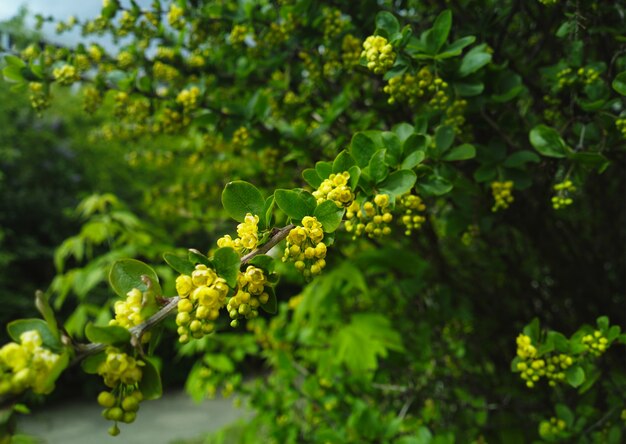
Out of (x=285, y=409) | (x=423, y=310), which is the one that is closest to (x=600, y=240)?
(x=423, y=310)

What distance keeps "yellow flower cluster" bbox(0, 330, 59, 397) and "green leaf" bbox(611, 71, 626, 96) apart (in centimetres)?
91

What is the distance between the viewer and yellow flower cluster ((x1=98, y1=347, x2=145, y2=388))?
0.57 metres

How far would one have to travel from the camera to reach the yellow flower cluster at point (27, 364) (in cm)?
52

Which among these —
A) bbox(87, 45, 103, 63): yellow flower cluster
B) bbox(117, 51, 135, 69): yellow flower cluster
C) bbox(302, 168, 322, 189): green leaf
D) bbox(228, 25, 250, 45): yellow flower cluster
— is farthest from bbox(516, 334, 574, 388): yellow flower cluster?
bbox(87, 45, 103, 63): yellow flower cluster

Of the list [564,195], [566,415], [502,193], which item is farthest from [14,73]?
[566,415]

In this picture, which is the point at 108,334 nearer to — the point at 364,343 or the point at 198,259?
the point at 198,259

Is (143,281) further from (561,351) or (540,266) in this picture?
(540,266)

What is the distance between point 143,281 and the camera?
0.63 metres

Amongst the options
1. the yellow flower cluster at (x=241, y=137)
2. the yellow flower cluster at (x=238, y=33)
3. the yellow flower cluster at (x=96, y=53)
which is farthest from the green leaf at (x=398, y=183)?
the yellow flower cluster at (x=96, y=53)

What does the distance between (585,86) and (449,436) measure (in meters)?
0.92

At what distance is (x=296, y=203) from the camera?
72cm

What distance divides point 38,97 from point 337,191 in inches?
32.6

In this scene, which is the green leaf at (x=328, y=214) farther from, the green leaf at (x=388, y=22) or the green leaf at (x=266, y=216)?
the green leaf at (x=388, y=22)

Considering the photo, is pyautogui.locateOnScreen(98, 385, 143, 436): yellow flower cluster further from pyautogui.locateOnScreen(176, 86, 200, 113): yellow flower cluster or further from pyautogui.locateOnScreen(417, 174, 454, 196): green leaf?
pyautogui.locateOnScreen(176, 86, 200, 113): yellow flower cluster
